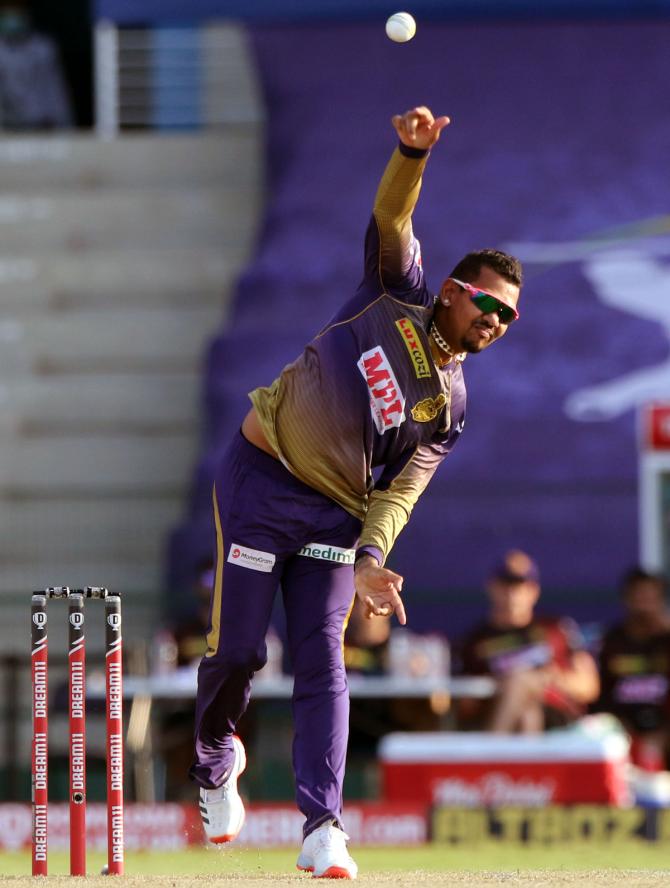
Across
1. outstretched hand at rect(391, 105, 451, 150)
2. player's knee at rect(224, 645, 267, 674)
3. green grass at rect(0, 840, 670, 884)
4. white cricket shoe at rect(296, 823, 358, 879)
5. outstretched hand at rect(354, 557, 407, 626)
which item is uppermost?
outstretched hand at rect(391, 105, 451, 150)

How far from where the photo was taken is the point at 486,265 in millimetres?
5809

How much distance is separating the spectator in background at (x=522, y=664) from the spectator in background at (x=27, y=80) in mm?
7672

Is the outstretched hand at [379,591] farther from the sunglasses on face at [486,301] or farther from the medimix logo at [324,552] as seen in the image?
the sunglasses on face at [486,301]

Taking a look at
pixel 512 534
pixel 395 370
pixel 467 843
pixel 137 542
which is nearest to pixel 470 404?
pixel 512 534

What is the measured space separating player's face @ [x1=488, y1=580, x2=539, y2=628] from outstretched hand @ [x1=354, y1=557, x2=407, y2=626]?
513 cm

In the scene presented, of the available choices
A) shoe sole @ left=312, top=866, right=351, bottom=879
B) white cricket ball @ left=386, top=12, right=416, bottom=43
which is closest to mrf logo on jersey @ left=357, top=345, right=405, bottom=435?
white cricket ball @ left=386, top=12, right=416, bottom=43

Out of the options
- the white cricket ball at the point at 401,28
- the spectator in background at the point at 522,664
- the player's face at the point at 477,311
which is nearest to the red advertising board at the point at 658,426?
the spectator in background at the point at 522,664

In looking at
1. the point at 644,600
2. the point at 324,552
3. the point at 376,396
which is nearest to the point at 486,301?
the point at 376,396

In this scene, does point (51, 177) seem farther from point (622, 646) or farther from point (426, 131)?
point (426, 131)

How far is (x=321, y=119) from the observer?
1516cm

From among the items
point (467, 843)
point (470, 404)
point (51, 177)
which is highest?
point (51, 177)

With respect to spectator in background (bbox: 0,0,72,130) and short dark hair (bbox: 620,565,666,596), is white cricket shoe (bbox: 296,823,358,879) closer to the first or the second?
short dark hair (bbox: 620,565,666,596)

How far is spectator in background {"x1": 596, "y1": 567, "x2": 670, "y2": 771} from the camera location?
35.1ft

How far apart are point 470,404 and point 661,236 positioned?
78.6 inches
